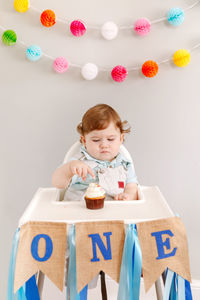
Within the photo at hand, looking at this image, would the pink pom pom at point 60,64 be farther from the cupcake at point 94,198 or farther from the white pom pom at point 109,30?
the cupcake at point 94,198

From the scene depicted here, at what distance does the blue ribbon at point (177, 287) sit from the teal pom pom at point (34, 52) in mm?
1074

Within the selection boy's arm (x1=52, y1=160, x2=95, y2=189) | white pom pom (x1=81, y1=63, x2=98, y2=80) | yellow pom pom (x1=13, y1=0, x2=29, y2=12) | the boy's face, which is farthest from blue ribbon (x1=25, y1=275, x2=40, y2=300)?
yellow pom pom (x1=13, y1=0, x2=29, y2=12)

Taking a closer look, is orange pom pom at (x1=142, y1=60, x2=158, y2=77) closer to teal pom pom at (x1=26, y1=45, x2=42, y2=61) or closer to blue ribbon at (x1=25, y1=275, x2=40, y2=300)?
teal pom pom at (x1=26, y1=45, x2=42, y2=61)

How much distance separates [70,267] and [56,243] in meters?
0.08

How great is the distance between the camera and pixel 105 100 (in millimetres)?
1573

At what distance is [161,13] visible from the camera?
4.90 feet

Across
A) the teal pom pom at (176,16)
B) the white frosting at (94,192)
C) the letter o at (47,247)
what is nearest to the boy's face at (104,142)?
the white frosting at (94,192)

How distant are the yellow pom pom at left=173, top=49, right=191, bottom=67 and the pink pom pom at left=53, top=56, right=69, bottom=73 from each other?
1.61ft

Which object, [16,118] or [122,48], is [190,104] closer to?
[122,48]

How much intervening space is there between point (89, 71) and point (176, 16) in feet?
1.46

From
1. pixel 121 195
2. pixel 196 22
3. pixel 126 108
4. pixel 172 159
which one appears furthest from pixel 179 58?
pixel 121 195

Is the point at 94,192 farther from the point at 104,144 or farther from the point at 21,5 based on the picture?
the point at 21,5

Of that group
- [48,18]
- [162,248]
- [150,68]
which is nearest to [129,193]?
[162,248]

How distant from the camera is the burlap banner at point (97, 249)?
0.90 metres
